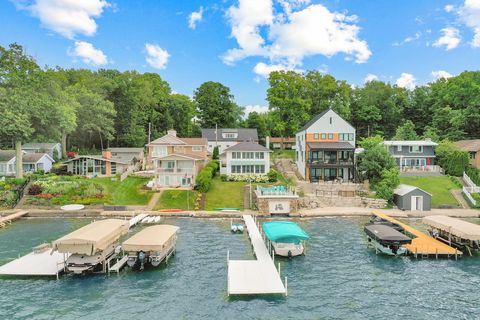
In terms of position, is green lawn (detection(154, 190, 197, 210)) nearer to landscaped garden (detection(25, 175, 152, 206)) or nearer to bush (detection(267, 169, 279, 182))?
landscaped garden (detection(25, 175, 152, 206))

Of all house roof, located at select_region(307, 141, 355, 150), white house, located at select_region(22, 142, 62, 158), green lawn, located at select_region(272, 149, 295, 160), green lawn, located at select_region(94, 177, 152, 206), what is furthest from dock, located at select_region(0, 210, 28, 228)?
green lawn, located at select_region(272, 149, 295, 160)

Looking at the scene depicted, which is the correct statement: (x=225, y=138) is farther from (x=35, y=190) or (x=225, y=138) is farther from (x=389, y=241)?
(x=389, y=241)

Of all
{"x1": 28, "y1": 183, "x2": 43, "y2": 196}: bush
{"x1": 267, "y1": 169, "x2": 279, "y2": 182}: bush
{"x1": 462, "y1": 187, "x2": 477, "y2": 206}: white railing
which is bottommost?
{"x1": 462, "y1": 187, "x2": 477, "y2": 206}: white railing

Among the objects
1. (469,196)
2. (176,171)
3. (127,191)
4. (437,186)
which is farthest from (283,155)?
Result: (127,191)

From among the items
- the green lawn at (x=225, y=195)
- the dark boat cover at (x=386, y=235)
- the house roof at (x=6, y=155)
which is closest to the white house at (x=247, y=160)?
the green lawn at (x=225, y=195)

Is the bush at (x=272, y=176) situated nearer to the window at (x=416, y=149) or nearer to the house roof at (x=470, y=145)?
the window at (x=416, y=149)
